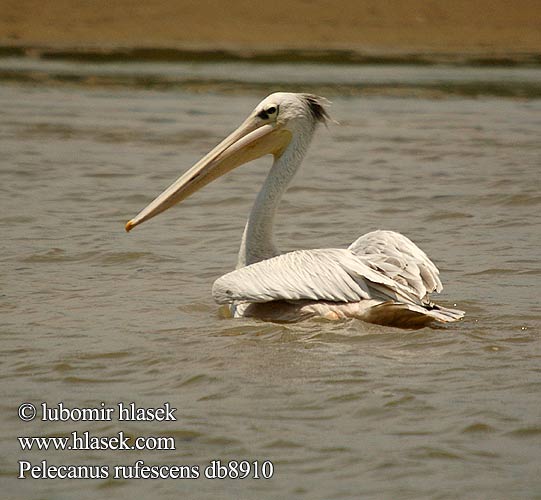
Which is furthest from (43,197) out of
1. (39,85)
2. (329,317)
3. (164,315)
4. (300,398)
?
(39,85)

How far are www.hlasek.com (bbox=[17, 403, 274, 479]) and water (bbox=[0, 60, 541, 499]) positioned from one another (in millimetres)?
40

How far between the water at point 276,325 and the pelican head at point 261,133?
0.58m

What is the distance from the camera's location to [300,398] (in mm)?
4363

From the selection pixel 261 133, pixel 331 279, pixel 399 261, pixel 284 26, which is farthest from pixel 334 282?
pixel 284 26

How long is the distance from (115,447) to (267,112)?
2.49 metres

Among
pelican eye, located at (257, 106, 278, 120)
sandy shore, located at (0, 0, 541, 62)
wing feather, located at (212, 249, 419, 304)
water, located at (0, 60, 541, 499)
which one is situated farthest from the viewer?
sandy shore, located at (0, 0, 541, 62)

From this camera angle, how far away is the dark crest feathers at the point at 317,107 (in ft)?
19.5

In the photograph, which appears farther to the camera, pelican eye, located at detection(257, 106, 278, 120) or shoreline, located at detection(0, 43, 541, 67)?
shoreline, located at detection(0, 43, 541, 67)

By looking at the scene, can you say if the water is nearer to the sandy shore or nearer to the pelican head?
the pelican head

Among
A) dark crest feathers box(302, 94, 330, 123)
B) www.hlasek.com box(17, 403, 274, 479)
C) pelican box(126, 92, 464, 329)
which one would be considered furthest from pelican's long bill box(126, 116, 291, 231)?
www.hlasek.com box(17, 403, 274, 479)

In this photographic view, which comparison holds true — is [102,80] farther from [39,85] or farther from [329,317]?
[329,317]

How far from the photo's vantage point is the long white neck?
18.9ft

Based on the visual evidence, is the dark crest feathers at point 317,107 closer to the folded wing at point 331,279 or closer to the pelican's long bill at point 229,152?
the pelican's long bill at point 229,152

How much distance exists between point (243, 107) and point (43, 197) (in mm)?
4937
